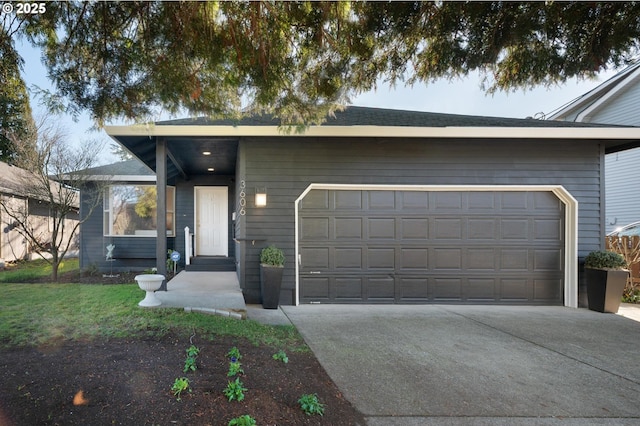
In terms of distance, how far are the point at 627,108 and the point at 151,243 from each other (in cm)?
1512

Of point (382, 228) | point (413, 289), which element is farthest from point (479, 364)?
point (382, 228)

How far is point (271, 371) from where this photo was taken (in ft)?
9.38

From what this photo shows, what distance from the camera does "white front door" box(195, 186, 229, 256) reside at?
962cm

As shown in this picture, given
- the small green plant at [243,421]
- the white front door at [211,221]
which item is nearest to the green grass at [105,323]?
the small green plant at [243,421]

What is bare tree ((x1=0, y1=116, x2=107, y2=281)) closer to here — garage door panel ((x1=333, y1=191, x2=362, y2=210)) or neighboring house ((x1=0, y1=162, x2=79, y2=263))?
neighboring house ((x1=0, y1=162, x2=79, y2=263))

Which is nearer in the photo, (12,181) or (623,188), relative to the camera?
(12,181)

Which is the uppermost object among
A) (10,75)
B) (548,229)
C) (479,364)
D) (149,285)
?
(10,75)

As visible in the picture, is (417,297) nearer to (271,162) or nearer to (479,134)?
(479,134)

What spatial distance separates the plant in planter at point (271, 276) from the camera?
5539 millimetres

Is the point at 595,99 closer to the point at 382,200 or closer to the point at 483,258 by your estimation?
the point at 483,258

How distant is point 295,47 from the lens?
3.72 meters

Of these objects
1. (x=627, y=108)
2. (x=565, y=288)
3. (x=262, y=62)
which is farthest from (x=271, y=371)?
(x=627, y=108)

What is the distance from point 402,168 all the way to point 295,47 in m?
3.20

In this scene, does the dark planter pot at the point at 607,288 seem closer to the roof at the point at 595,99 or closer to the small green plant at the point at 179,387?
the small green plant at the point at 179,387
